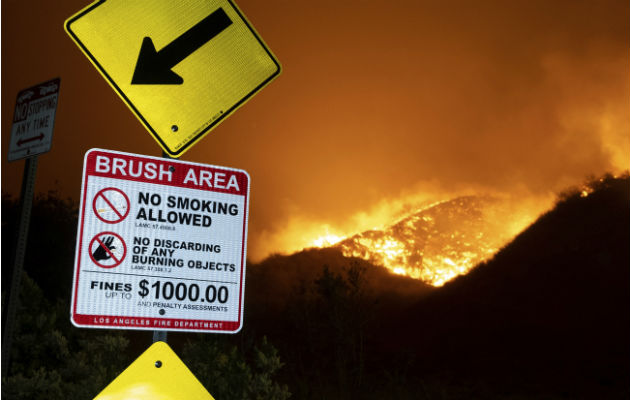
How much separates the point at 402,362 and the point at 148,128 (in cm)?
3964

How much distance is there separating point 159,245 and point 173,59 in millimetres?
1007

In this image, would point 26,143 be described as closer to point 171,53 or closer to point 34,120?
point 34,120

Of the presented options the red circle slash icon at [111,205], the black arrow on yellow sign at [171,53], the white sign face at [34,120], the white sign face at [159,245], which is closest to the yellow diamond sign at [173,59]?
the black arrow on yellow sign at [171,53]

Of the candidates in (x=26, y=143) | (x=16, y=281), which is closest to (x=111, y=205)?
(x=16, y=281)

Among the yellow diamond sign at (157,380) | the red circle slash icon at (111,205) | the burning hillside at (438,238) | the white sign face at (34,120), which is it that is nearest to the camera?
the yellow diamond sign at (157,380)

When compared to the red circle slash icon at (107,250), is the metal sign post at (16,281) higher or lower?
higher

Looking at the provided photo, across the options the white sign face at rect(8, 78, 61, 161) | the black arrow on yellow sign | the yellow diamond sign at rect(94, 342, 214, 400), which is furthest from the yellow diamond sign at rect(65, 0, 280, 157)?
the white sign face at rect(8, 78, 61, 161)

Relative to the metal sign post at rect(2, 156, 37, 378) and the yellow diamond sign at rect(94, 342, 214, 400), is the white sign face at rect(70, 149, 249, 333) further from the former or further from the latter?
the metal sign post at rect(2, 156, 37, 378)

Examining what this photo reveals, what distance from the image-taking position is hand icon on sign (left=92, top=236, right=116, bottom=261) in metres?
3.02

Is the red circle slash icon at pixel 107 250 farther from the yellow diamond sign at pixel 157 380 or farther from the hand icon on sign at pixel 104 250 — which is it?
the yellow diamond sign at pixel 157 380

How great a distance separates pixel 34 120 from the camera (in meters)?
8.27

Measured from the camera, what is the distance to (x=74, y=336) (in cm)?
1059

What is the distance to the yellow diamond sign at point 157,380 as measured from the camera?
9.58 ft

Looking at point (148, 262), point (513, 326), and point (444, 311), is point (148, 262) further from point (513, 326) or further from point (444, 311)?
point (444, 311)
